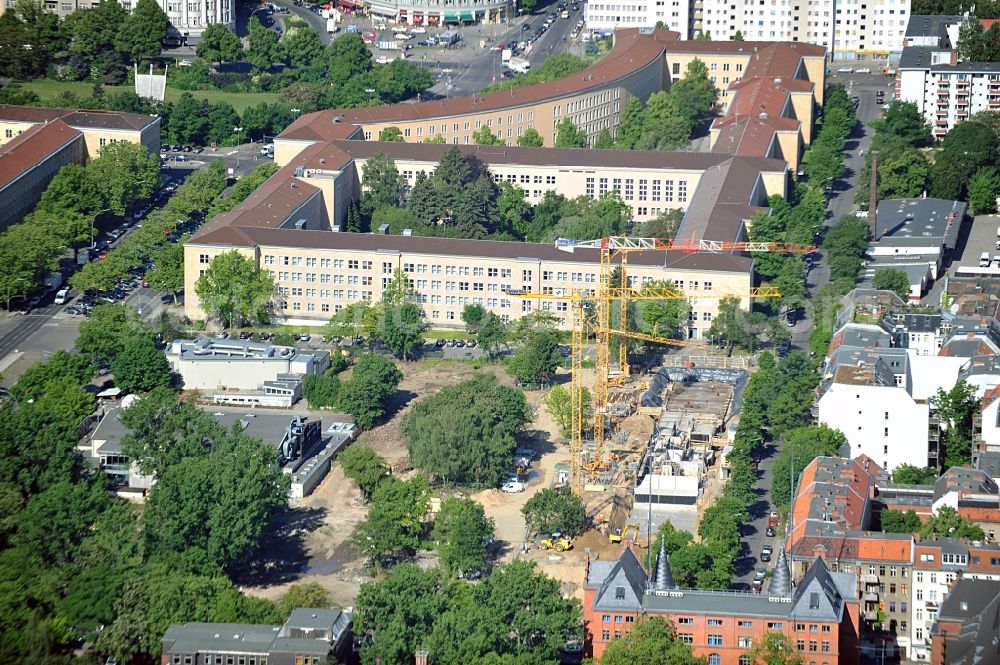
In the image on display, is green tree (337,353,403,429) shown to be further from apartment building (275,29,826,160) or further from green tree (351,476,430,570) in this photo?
apartment building (275,29,826,160)

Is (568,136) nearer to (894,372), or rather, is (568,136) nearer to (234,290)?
(234,290)

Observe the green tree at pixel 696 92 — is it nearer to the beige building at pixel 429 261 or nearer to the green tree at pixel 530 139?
the green tree at pixel 530 139

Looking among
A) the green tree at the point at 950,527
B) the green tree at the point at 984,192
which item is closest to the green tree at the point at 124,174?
the green tree at the point at 984,192

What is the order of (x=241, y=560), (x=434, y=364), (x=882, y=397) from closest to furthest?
1. (x=241, y=560)
2. (x=882, y=397)
3. (x=434, y=364)

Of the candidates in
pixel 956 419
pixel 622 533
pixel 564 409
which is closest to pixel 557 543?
pixel 622 533

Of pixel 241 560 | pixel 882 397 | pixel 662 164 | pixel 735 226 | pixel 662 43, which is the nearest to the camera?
pixel 241 560

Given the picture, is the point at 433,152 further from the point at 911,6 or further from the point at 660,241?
the point at 911,6

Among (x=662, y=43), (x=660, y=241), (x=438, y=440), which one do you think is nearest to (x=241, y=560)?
(x=438, y=440)
